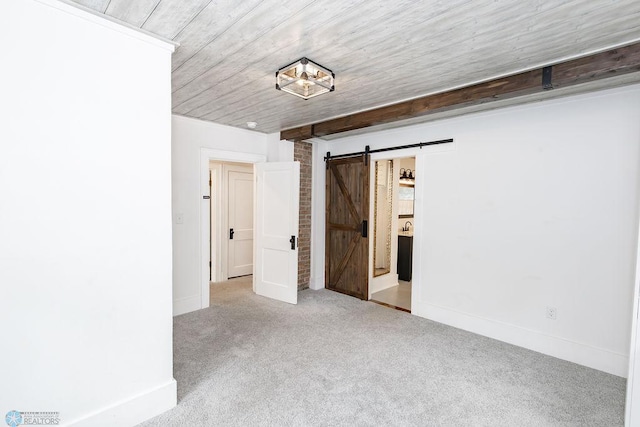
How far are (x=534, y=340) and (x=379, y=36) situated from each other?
10.9 feet

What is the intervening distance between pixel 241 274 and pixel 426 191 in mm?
3986

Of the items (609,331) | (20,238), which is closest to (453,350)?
(609,331)

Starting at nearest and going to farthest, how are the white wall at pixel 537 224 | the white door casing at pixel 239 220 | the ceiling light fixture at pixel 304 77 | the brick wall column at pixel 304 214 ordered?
the ceiling light fixture at pixel 304 77 → the white wall at pixel 537 224 → the brick wall column at pixel 304 214 → the white door casing at pixel 239 220

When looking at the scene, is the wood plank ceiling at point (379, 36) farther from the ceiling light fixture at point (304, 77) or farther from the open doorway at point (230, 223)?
the open doorway at point (230, 223)

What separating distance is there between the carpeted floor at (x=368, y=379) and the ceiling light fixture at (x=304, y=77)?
241 cm

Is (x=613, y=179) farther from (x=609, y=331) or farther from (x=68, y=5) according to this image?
(x=68, y=5)

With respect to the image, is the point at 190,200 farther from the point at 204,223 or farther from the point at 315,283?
the point at 315,283

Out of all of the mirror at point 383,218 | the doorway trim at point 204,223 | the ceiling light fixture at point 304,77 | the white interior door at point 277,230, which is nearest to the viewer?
the ceiling light fixture at point 304,77

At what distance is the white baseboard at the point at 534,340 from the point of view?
9.04ft

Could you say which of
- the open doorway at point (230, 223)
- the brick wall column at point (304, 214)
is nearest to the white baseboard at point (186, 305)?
the open doorway at point (230, 223)

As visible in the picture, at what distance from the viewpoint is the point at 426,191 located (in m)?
4.00

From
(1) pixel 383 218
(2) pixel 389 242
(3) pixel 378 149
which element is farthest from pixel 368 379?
(1) pixel 383 218

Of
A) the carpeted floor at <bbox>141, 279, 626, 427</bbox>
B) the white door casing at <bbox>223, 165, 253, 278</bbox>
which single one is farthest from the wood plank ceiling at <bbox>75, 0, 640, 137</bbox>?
the white door casing at <bbox>223, 165, 253, 278</bbox>

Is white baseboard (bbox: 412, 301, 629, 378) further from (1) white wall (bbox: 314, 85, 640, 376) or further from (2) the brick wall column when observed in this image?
(2) the brick wall column
